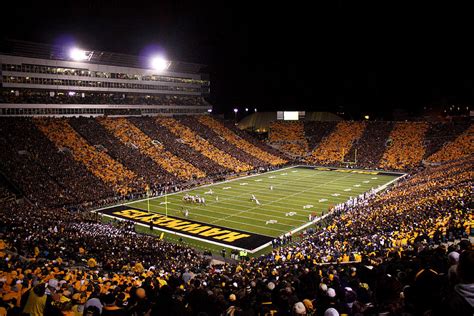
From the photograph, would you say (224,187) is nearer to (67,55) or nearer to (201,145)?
(201,145)

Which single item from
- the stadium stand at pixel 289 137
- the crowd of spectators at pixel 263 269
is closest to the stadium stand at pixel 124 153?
the crowd of spectators at pixel 263 269

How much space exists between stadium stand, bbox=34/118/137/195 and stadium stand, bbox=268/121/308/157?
110 ft

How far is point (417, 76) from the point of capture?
219 feet

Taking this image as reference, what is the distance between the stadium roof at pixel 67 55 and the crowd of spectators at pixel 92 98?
4.43 m

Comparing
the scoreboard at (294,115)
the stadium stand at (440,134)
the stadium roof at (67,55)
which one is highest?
the stadium roof at (67,55)

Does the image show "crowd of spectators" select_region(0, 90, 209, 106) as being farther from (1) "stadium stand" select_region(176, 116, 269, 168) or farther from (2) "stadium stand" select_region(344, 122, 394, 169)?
(2) "stadium stand" select_region(344, 122, 394, 169)

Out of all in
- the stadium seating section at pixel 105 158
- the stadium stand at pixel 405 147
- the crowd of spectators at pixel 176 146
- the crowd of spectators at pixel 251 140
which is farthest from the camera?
the crowd of spectators at pixel 251 140

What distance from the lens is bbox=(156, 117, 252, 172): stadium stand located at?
52.1 m

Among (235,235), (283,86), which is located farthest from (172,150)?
(283,86)

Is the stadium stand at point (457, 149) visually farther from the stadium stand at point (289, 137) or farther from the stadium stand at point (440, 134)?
the stadium stand at point (289, 137)

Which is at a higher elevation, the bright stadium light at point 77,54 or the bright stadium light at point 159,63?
the bright stadium light at point 159,63

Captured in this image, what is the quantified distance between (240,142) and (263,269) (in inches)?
1942

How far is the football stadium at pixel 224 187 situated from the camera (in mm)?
6492

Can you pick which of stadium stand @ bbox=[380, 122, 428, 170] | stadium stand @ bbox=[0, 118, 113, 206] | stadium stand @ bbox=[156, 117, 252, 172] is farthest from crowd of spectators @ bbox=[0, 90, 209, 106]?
stadium stand @ bbox=[380, 122, 428, 170]
